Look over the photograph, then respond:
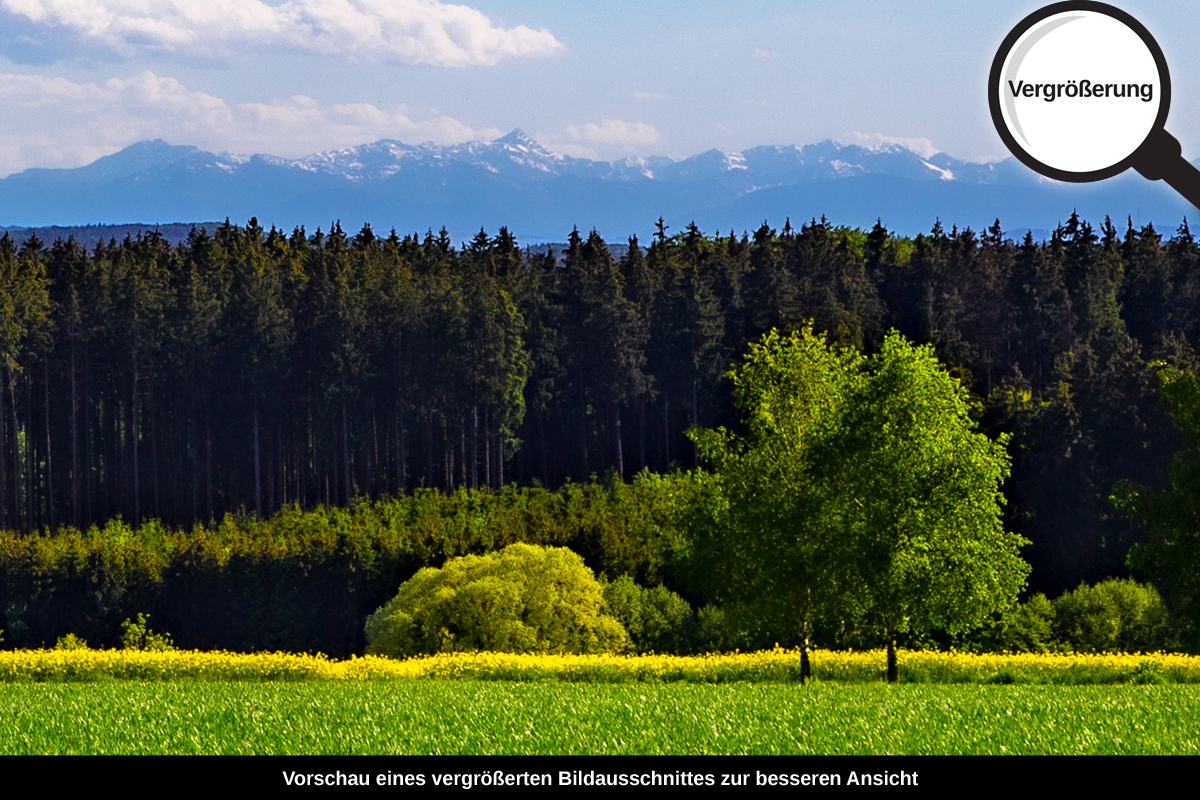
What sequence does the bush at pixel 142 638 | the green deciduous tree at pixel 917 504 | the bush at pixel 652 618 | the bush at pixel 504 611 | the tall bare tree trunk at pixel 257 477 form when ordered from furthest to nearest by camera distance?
the tall bare tree trunk at pixel 257 477 → the bush at pixel 142 638 → the bush at pixel 652 618 → the bush at pixel 504 611 → the green deciduous tree at pixel 917 504

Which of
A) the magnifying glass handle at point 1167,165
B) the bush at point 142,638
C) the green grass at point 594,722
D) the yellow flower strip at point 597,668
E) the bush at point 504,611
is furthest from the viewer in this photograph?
the bush at point 142,638

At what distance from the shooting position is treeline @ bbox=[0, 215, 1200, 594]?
8419 centimetres

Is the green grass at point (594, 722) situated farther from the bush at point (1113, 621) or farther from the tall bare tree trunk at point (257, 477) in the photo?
the tall bare tree trunk at point (257, 477)

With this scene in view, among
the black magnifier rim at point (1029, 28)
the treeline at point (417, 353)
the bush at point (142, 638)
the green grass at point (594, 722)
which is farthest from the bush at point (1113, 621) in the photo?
the black magnifier rim at point (1029, 28)

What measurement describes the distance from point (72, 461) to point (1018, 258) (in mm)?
75173

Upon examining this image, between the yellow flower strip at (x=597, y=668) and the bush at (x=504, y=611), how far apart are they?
5.66 meters

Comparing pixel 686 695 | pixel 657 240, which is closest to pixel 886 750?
pixel 686 695

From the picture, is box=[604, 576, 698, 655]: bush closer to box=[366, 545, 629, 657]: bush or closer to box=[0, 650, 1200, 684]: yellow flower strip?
box=[366, 545, 629, 657]: bush

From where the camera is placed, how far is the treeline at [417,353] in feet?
276

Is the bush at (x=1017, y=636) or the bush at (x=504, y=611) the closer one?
the bush at (x=504, y=611)

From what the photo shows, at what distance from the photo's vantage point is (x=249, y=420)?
281ft

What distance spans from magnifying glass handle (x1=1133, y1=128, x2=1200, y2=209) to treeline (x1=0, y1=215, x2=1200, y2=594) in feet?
233

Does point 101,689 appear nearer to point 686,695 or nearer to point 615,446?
point 686,695
